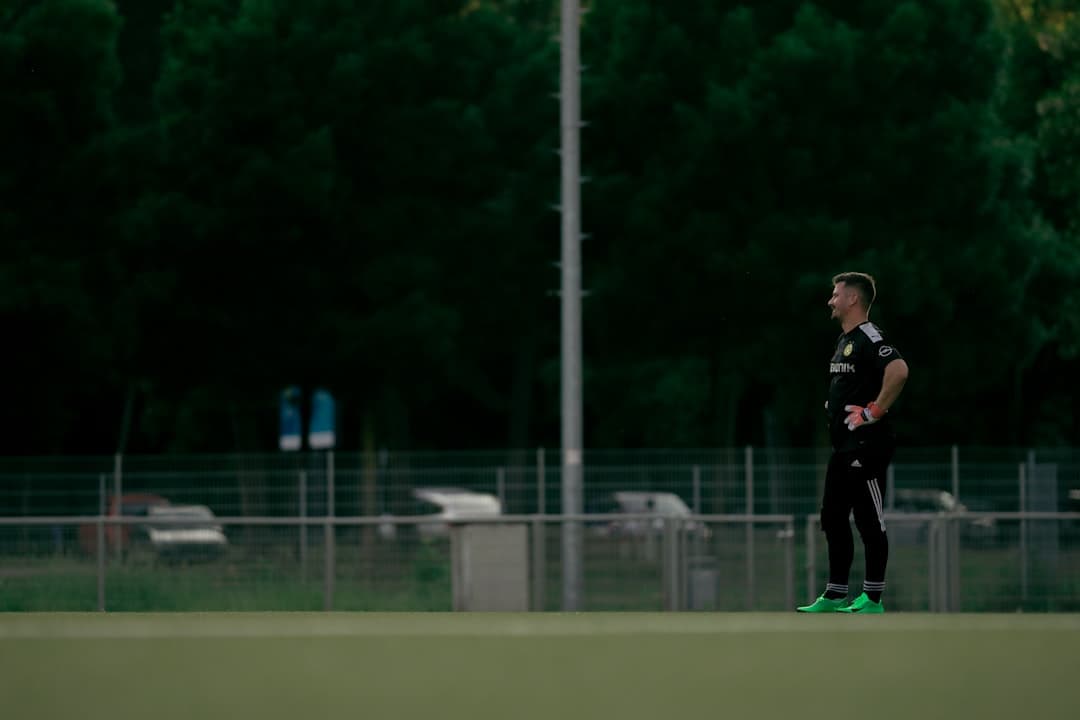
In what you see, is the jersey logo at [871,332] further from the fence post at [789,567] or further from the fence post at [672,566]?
the fence post at [789,567]

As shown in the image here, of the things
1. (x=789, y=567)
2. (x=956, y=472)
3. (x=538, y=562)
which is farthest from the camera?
(x=956, y=472)

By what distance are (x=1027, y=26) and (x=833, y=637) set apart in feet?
115

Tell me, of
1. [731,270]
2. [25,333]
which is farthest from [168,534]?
[731,270]

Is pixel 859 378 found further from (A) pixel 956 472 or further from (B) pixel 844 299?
(A) pixel 956 472

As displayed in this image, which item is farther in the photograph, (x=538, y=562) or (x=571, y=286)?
(x=571, y=286)

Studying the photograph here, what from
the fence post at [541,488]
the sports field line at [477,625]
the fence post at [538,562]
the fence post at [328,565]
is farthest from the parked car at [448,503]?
the sports field line at [477,625]

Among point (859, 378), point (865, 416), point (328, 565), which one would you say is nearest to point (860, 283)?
point (859, 378)

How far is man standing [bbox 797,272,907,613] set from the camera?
10.5 meters

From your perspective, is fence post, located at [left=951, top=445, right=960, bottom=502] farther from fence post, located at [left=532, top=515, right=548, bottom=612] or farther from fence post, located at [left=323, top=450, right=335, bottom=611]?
fence post, located at [left=323, top=450, right=335, bottom=611]

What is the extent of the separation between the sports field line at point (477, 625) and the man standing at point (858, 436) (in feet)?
2.73

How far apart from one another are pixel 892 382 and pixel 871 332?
0.31 m

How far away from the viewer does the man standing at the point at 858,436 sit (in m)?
10.5

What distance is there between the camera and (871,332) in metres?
10.5

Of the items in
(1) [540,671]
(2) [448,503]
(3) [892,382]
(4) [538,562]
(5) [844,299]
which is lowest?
(4) [538,562]
